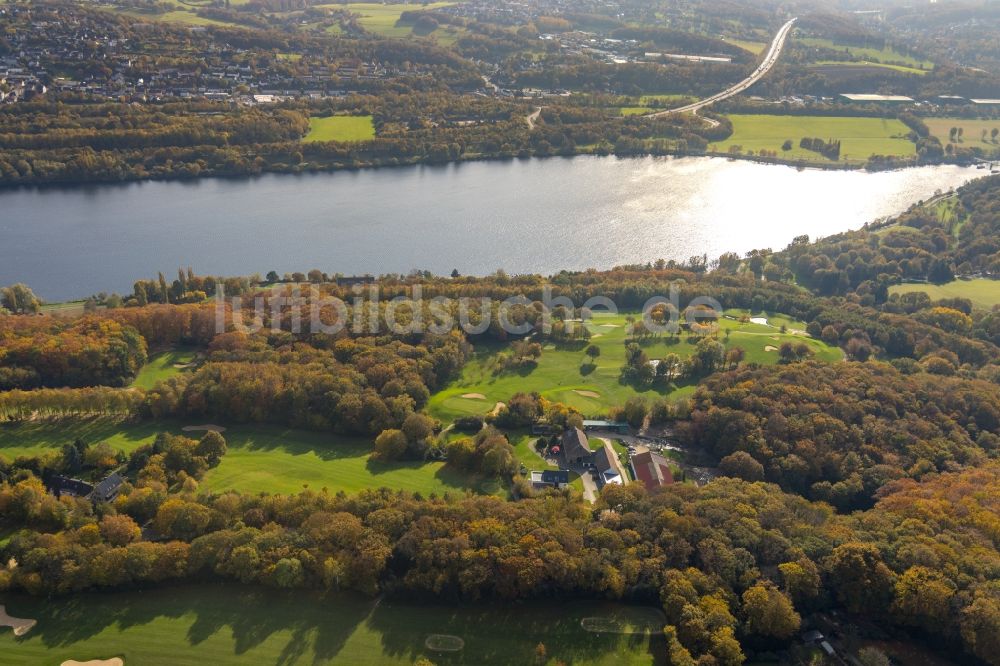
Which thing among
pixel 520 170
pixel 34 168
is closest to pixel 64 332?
pixel 34 168

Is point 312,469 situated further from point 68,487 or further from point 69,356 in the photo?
point 69,356

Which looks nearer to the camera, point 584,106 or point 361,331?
point 361,331

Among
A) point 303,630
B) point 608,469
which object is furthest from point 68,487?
point 608,469

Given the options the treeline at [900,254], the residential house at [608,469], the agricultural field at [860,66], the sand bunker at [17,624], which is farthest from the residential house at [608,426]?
the agricultural field at [860,66]

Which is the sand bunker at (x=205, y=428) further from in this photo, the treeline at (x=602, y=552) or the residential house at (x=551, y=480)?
the residential house at (x=551, y=480)

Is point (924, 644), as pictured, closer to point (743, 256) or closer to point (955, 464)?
point (955, 464)

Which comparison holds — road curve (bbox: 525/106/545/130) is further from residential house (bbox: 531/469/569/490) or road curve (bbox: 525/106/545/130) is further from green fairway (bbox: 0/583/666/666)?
green fairway (bbox: 0/583/666/666)

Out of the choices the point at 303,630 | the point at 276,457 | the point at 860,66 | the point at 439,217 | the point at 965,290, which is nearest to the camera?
the point at 303,630
